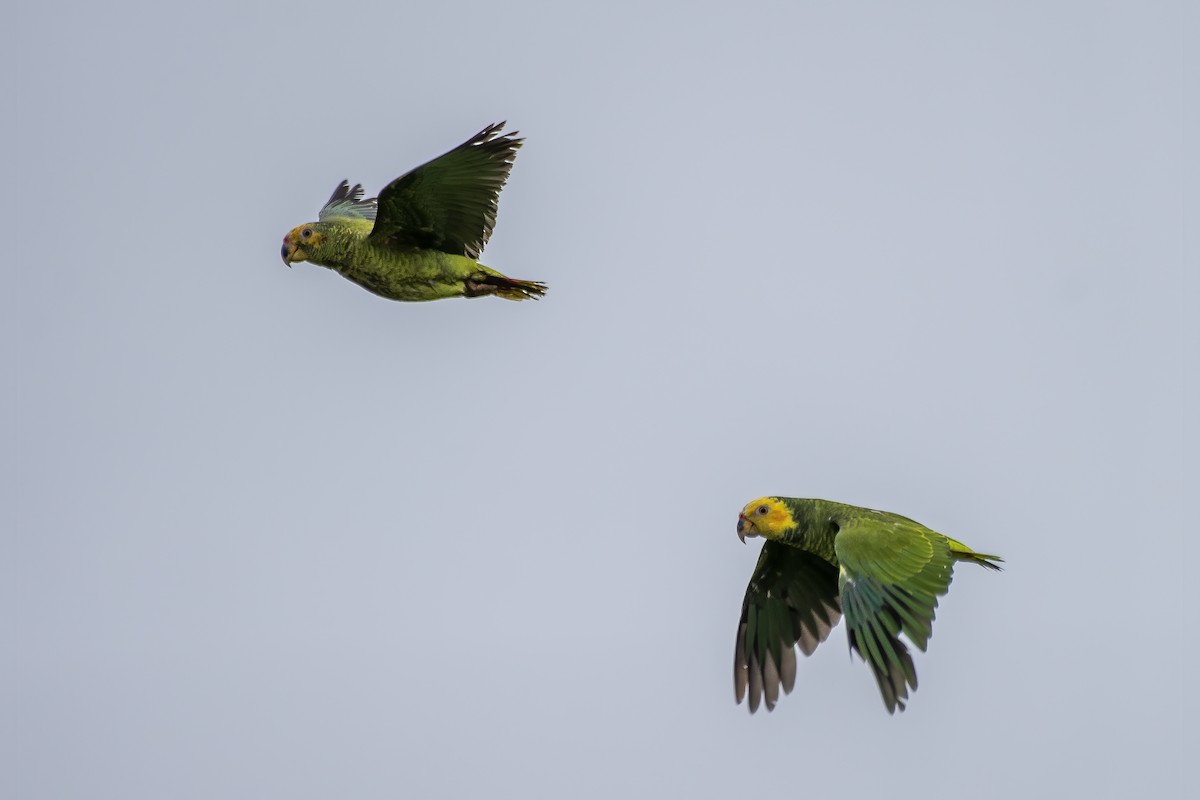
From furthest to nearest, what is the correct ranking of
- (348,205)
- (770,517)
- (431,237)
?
(348,205) < (431,237) < (770,517)

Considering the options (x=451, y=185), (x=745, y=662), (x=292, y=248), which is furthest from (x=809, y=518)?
(x=292, y=248)

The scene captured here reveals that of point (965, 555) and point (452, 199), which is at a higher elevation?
point (452, 199)

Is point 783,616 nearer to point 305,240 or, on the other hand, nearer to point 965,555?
point 965,555

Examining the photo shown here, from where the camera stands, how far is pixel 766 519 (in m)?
16.9

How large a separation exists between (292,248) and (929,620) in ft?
27.4

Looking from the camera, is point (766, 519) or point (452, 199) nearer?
point (766, 519)

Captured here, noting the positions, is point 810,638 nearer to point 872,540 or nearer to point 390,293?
point 872,540

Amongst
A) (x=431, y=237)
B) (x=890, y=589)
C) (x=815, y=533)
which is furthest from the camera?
(x=431, y=237)

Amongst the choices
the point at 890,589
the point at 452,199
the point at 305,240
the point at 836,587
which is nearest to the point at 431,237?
the point at 452,199

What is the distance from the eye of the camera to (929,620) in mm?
14781

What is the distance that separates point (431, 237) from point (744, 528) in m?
4.86

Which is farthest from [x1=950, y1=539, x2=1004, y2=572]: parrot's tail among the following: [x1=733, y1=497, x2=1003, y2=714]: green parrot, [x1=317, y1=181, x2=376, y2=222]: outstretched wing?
[x1=317, y1=181, x2=376, y2=222]: outstretched wing

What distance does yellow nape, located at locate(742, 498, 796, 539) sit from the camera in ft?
55.1

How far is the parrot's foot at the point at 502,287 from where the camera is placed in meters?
17.3
